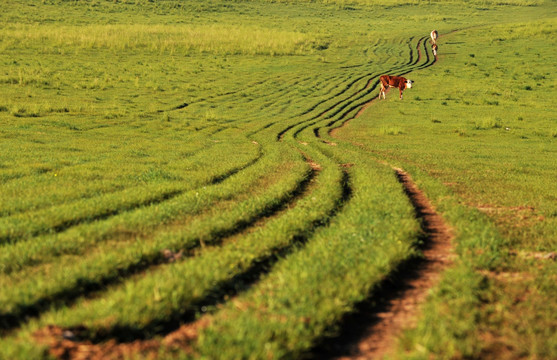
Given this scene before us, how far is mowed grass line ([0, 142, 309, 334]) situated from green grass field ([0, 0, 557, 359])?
0.12 ft

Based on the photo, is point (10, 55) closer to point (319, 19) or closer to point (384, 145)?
point (384, 145)

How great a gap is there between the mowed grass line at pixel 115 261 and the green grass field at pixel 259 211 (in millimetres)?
36

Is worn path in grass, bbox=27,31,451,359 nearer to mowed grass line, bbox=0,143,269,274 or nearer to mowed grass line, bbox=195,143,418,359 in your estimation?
mowed grass line, bbox=195,143,418,359

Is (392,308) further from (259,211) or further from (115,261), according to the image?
(259,211)

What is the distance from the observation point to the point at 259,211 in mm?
11102

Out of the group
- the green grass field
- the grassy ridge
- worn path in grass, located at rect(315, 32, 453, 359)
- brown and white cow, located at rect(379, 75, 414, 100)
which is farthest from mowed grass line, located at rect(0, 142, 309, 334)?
brown and white cow, located at rect(379, 75, 414, 100)

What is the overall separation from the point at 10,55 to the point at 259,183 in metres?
49.9

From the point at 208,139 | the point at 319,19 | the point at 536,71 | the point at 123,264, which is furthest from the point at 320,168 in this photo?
the point at 319,19

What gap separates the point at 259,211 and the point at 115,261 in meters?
4.13

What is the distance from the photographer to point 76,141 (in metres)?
23.2

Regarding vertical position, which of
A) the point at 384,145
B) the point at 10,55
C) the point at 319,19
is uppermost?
the point at 319,19

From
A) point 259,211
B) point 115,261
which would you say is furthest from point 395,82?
point 115,261

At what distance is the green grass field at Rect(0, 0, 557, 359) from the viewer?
5770 mm

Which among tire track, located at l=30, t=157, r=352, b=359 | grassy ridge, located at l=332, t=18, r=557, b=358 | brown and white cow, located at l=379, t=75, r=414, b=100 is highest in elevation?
brown and white cow, located at l=379, t=75, r=414, b=100
